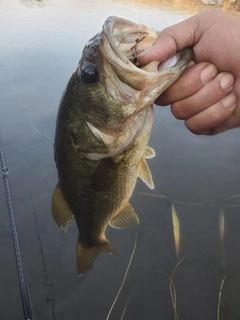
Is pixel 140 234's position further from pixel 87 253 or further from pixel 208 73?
pixel 208 73

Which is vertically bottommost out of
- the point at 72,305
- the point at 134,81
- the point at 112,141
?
the point at 72,305

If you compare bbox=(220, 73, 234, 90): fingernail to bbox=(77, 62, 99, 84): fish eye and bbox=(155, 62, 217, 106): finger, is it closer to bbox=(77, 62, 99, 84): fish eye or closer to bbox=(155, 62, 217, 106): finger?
bbox=(155, 62, 217, 106): finger

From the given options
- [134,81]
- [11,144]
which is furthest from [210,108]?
[11,144]

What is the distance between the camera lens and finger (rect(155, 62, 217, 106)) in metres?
1.38

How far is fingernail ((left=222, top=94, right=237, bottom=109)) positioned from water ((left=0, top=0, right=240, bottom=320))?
2063 millimetres

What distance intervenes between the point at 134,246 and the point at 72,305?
89 cm

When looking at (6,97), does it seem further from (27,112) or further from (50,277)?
(50,277)

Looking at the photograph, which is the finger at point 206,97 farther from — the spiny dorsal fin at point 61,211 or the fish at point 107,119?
the spiny dorsal fin at point 61,211

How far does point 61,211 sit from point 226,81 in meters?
1.11

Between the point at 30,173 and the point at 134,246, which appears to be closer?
the point at 134,246

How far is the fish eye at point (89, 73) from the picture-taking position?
3.94 ft

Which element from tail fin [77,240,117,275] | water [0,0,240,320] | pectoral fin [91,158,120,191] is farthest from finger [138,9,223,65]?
water [0,0,240,320]

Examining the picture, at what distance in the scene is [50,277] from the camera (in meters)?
2.91

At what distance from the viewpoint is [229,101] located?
1.46 metres
